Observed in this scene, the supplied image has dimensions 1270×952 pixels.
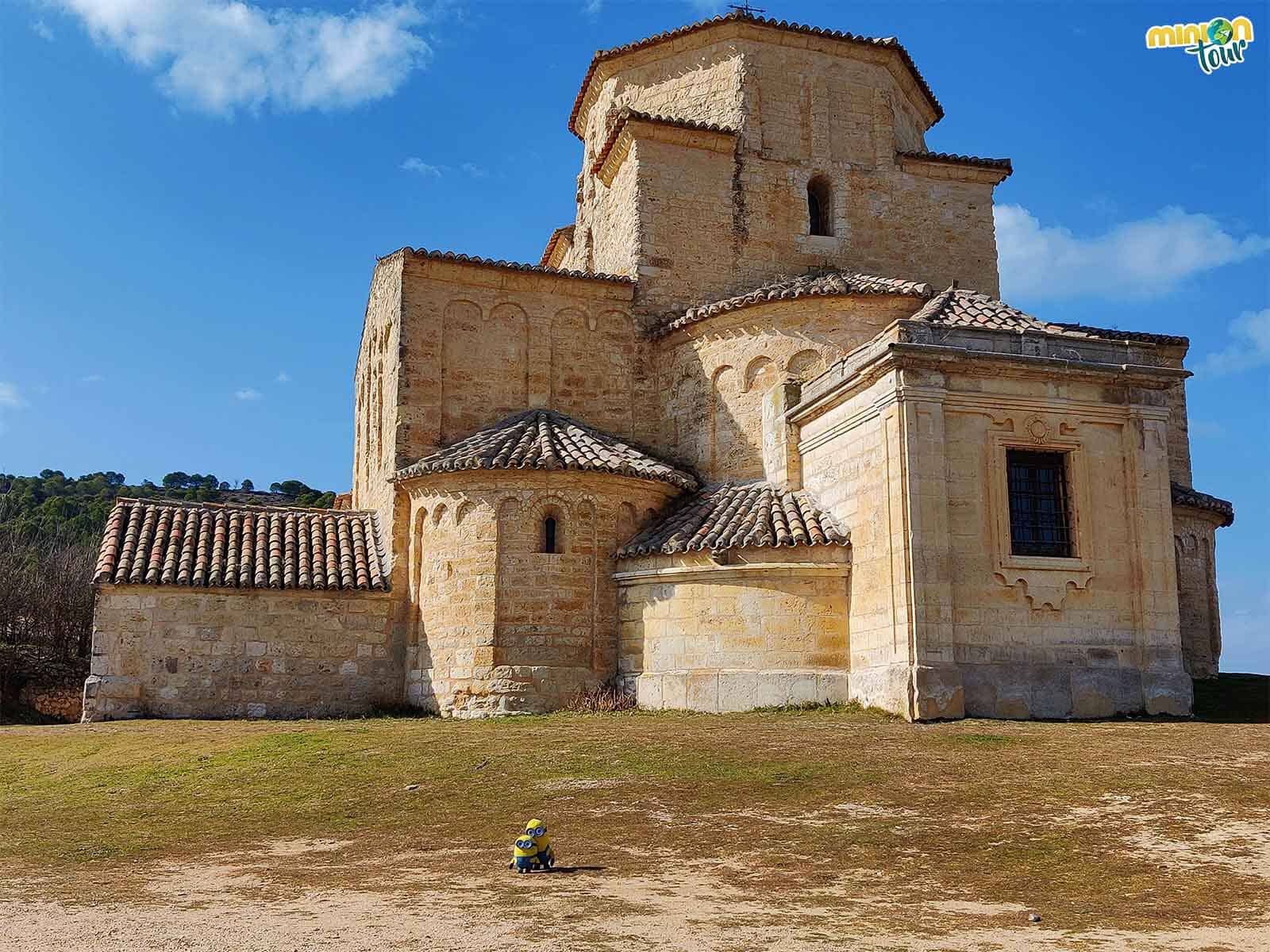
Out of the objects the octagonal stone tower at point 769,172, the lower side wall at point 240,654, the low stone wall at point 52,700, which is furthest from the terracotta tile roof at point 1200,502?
the low stone wall at point 52,700

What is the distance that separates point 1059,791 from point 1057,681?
204 inches

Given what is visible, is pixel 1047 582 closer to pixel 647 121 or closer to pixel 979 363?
pixel 979 363

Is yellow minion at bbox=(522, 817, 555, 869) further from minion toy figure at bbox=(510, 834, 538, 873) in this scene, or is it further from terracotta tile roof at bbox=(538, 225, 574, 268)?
terracotta tile roof at bbox=(538, 225, 574, 268)

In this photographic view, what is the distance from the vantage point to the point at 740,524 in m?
18.6

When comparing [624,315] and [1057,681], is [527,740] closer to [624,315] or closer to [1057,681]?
[1057,681]

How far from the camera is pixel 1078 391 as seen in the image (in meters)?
17.2

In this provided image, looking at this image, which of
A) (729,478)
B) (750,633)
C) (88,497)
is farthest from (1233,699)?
(88,497)

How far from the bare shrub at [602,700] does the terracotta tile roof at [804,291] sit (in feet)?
23.1

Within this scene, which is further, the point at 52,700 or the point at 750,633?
the point at 52,700

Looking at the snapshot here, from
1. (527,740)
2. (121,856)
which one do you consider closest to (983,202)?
(527,740)

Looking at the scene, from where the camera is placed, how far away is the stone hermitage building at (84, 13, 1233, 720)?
16469mm

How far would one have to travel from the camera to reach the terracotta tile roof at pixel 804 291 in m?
20.8

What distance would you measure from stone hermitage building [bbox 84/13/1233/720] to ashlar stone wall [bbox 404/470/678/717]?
0.17 feet

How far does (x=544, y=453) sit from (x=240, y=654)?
19.8 ft
